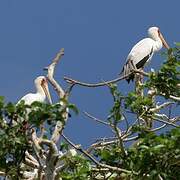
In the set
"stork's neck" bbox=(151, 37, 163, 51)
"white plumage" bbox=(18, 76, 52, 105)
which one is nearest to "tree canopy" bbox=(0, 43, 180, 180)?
"white plumage" bbox=(18, 76, 52, 105)

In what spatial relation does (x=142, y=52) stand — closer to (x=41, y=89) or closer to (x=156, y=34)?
(x=156, y=34)

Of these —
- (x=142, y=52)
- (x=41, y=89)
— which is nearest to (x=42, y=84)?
(x=41, y=89)

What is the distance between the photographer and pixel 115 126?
9.22 meters

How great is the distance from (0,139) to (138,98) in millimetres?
2391

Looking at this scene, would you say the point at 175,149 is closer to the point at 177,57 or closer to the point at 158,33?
the point at 177,57

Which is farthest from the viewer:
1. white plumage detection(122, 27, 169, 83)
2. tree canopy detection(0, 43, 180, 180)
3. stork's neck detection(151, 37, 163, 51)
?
stork's neck detection(151, 37, 163, 51)

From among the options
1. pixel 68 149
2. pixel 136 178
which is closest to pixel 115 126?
pixel 68 149

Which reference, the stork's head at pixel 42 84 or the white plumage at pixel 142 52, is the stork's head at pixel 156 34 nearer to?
the white plumage at pixel 142 52

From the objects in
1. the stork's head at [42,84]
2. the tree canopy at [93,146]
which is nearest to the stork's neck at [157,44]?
the stork's head at [42,84]

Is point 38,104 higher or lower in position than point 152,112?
lower

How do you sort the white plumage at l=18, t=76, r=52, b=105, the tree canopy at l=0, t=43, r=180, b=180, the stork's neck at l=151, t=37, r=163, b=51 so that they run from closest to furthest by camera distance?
the tree canopy at l=0, t=43, r=180, b=180
the white plumage at l=18, t=76, r=52, b=105
the stork's neck at l=151, t=37, r=163, b=51

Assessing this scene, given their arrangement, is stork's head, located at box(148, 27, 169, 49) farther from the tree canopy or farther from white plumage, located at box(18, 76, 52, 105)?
the tree canopy


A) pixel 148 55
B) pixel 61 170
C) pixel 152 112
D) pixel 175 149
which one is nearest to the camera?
pixel 175 149

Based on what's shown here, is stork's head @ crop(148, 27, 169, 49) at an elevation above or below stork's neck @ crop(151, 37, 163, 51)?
above
